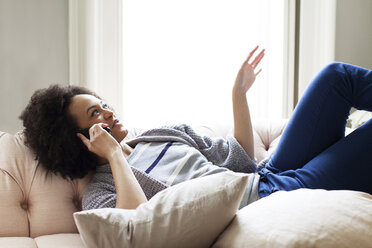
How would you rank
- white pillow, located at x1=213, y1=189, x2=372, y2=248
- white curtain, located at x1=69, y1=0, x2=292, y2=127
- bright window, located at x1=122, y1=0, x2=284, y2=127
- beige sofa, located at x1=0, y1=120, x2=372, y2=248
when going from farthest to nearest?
bright window, located at x1=122, y1=0, x2=284, y2=127, white curtain, located at x1=69, y1=0, x2=292, y2=127, beige sofa, located at x1=0, y1=120, x2=372, y2=248, white pillow, located at x1=213, y1=189, x2=372, y2=248

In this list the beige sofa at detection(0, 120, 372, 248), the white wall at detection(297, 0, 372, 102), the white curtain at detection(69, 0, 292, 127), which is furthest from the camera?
the white wall at detection(297, 0, 372, 102)

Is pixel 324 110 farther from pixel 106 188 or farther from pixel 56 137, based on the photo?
pixel 56 137

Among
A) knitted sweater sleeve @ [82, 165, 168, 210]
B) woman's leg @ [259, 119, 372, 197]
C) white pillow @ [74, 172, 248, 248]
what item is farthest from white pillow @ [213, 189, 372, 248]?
knitted sweater sleeve @ [82, 165, 168, 210]

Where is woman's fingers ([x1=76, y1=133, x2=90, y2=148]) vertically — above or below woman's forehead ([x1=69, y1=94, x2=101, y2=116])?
below

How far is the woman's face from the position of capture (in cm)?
159

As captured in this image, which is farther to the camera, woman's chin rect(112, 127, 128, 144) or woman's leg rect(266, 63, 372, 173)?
woman's chin rect(112, 127, 128, 144)

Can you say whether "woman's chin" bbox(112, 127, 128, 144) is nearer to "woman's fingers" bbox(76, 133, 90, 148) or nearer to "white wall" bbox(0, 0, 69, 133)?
"woman's fingers" bbox(76, 133, 90, 148)

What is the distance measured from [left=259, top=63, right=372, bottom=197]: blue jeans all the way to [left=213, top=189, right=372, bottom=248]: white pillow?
40 cm

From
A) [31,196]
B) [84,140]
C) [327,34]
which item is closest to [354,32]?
[327,34]

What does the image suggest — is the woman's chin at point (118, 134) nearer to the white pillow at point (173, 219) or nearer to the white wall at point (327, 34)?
the white pillow at point (173, 219)

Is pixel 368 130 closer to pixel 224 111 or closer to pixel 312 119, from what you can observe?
pixel 312 119

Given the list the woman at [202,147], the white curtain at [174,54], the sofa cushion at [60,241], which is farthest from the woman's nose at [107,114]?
the white curtain at [174,54]

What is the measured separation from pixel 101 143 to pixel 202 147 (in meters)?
0.41

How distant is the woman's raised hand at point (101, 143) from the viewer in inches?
57.2
